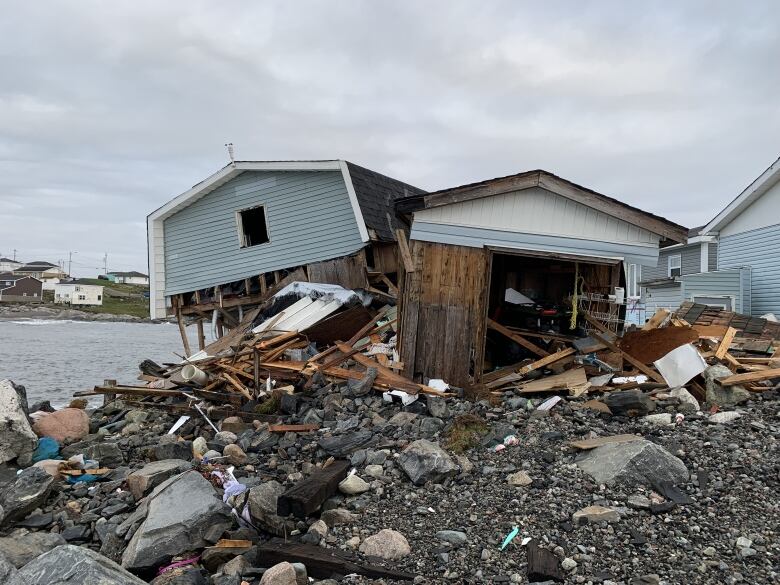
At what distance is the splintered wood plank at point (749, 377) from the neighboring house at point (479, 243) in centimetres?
266

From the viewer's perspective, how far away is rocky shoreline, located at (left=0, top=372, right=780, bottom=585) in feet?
16.6

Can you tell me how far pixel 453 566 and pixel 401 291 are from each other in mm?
6193

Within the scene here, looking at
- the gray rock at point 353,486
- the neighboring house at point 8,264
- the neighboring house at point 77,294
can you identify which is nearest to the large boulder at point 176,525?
the gray rock at point 353,486

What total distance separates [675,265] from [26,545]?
27.8 m

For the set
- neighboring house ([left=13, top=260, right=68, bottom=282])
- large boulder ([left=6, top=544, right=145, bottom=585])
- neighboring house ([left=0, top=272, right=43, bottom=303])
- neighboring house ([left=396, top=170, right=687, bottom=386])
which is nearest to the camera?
large boulder ([left=6, top=544, right=145, bottom=585])

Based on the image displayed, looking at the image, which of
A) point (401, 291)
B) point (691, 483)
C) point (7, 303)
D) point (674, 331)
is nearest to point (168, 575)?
point (691, 483)

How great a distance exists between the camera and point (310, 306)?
46.0 ft

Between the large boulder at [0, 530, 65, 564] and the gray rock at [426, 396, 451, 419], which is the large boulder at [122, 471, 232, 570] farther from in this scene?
the gray rock at [426, 396, 451, 419]

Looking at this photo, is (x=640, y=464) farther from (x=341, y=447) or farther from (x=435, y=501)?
(x=341, y=447)

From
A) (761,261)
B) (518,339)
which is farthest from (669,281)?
(518,339)

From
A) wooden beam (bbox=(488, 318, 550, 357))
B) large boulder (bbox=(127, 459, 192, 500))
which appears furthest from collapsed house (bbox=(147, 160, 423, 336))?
large boulder (bbox=(127, 459, 192, 500))

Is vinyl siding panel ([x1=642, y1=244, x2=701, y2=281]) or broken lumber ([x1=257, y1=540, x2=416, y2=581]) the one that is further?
vinyl siding panel ([x1=642, y1=244, x2=701, y2=281])

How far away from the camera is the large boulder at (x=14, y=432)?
892 cm

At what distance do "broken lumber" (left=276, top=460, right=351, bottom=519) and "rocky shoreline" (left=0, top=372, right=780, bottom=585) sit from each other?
10 centimetres
